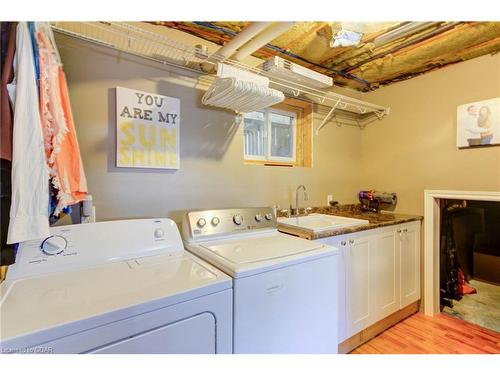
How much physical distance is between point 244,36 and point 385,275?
2.14m

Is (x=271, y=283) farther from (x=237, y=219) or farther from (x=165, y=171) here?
(x=165, y=171)

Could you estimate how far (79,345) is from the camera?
70 cm

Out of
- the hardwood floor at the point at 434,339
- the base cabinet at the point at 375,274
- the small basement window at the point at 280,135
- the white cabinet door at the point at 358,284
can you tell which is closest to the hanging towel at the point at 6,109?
the small basement window at the point at 280,135

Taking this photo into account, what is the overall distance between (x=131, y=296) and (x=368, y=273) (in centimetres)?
180

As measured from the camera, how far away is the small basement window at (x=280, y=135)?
7.25 ft

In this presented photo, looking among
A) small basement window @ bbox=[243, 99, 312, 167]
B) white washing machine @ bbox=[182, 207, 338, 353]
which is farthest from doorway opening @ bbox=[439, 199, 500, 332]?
white washing machine @ bbox=[182, 207, 338, 353]

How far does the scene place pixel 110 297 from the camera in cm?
82

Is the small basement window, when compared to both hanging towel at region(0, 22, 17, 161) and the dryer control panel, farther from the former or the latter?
hanging towel at region(0, 22, 17, 161)

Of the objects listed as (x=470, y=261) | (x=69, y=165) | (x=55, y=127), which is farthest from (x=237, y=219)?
(x=470, y=261)

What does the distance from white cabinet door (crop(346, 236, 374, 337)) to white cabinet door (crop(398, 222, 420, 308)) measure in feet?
1.64

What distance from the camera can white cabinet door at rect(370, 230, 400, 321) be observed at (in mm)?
1996
